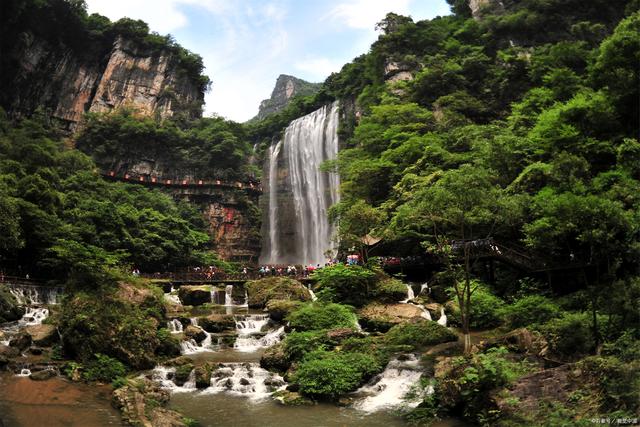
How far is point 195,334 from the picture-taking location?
763 inches

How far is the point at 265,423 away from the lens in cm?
1131

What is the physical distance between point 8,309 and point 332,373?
14549 millimetres

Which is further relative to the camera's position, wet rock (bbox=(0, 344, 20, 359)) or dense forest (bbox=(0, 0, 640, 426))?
Answer: wet rock (bbox=(0, 344, 20, 359))

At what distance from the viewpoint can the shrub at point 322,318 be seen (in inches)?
742

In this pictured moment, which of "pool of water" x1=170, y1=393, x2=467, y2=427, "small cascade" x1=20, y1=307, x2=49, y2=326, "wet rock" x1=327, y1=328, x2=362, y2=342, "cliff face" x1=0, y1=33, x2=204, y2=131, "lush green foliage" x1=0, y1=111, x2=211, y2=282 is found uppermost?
"cliff face" x1=0, y1=33, x2=204, y2=131

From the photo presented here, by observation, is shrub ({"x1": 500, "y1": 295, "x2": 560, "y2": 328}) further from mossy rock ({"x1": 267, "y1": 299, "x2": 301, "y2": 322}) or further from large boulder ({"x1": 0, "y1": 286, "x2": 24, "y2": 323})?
large boulder ({"x1": 0, "y1": 286, "x2": 24, "y2": 323})

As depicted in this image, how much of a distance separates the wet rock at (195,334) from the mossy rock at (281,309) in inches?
153

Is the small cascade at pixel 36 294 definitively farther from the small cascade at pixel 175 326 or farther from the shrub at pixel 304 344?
the shrub at pixel 304 344

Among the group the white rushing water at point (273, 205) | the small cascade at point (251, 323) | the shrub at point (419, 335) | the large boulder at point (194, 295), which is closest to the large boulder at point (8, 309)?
the large boulder at point (194, 295)

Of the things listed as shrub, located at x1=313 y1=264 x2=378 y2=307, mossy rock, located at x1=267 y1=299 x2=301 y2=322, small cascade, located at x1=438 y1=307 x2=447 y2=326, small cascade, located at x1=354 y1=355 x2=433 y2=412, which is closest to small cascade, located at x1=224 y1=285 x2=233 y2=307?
mossy rock, located at x1=267 y1=299 x2=301 y2=322

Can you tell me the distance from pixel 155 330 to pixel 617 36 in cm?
2402

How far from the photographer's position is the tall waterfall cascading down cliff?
153ft

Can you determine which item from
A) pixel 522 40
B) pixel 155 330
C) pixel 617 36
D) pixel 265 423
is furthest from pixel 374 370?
pixel 522 40

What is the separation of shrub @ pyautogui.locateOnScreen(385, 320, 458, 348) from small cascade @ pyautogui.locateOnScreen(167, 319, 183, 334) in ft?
31.0
